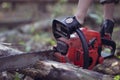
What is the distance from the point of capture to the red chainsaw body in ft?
12.2

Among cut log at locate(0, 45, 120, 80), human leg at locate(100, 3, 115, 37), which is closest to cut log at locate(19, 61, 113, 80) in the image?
cut log at locate(0, 45, 120, 80)

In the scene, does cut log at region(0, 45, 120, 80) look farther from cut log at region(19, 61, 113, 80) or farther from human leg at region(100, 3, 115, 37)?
human leg at region(100, 3, 115, 37)

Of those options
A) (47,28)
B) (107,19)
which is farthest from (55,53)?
(47,28)

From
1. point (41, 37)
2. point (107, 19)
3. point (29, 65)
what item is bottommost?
point (41, 37)

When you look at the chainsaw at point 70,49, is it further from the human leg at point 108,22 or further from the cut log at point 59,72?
the human leg at point 108,22

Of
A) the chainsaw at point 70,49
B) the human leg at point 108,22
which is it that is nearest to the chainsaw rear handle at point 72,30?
the chainsaw at point 70,49

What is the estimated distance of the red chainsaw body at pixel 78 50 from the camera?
12.2 ft

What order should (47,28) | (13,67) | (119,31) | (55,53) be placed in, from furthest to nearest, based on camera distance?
1. (47,28)
2. (119,31)
3. (55,53)
4. (13,67)

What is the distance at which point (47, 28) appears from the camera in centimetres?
796

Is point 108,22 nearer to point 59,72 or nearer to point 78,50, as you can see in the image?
point 78,50

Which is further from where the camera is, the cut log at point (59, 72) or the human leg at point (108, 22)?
the human leg at point (108, 22)

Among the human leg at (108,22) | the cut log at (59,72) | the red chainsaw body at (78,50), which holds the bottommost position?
the cut log at (59,72)

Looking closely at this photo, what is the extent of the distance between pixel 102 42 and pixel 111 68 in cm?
32

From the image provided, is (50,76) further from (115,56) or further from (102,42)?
(115,56)
